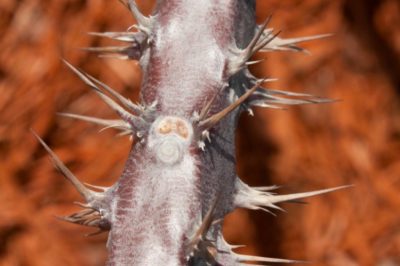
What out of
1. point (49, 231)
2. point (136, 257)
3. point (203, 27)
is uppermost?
point (203, 27)

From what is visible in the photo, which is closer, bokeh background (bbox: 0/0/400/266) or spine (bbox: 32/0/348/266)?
spine (bbox: 32/0/348/266)

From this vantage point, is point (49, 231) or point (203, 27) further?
point (49, 231)

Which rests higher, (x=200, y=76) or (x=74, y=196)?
(x=200, y=76)

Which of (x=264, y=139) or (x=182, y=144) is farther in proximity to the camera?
(x=264, y=139)

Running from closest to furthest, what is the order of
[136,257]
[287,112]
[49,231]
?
[136,257], [49,231], [287,112]

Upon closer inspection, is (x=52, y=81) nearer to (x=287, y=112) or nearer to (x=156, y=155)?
(x=287, y=112)

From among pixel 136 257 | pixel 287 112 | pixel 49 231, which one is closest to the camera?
pixel 136 257

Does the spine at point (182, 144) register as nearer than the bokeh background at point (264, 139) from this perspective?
Yes

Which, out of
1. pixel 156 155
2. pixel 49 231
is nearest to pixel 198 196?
pixel 156 155
